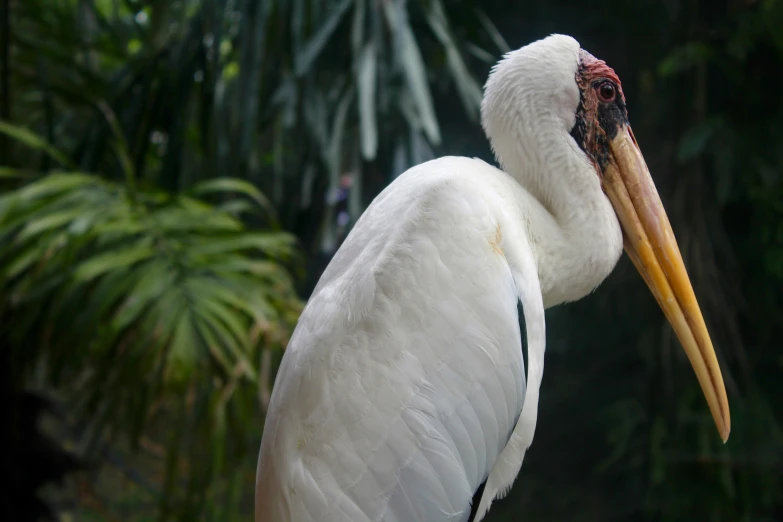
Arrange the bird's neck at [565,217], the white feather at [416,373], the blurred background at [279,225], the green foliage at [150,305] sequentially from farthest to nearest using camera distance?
the blurred background at [279,225] < the green foliage at [150,305] < the bird's neck at [565,217] < the white feather at [416,373]

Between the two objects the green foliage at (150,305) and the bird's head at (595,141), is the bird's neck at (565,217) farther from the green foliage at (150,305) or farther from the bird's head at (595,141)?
the green foliage at (150,305)

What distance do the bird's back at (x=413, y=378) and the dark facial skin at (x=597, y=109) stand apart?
0.23m

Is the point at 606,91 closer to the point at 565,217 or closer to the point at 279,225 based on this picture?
the point at 565,217

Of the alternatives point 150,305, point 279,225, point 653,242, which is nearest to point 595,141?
point 653,242

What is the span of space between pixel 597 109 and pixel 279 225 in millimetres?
1663

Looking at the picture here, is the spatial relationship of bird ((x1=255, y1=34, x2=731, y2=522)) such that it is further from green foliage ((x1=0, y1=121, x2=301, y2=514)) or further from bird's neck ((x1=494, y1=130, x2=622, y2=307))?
green foliage ((x1=0, y1=121, x2=301, y2=514))

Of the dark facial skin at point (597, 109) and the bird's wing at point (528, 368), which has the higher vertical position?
the dark facial skin at point (597, 109)

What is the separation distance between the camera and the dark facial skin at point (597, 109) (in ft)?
4.54

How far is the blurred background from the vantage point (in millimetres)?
2266

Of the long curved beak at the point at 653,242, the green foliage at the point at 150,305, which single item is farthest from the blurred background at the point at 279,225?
the long curved beak at the point at 653,242

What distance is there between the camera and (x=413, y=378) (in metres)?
1.25

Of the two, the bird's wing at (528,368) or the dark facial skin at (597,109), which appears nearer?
the bird's wing at (528,368)

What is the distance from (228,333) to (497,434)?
3.52 ft

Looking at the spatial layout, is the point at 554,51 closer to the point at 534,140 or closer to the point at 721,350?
the point at 534,140
